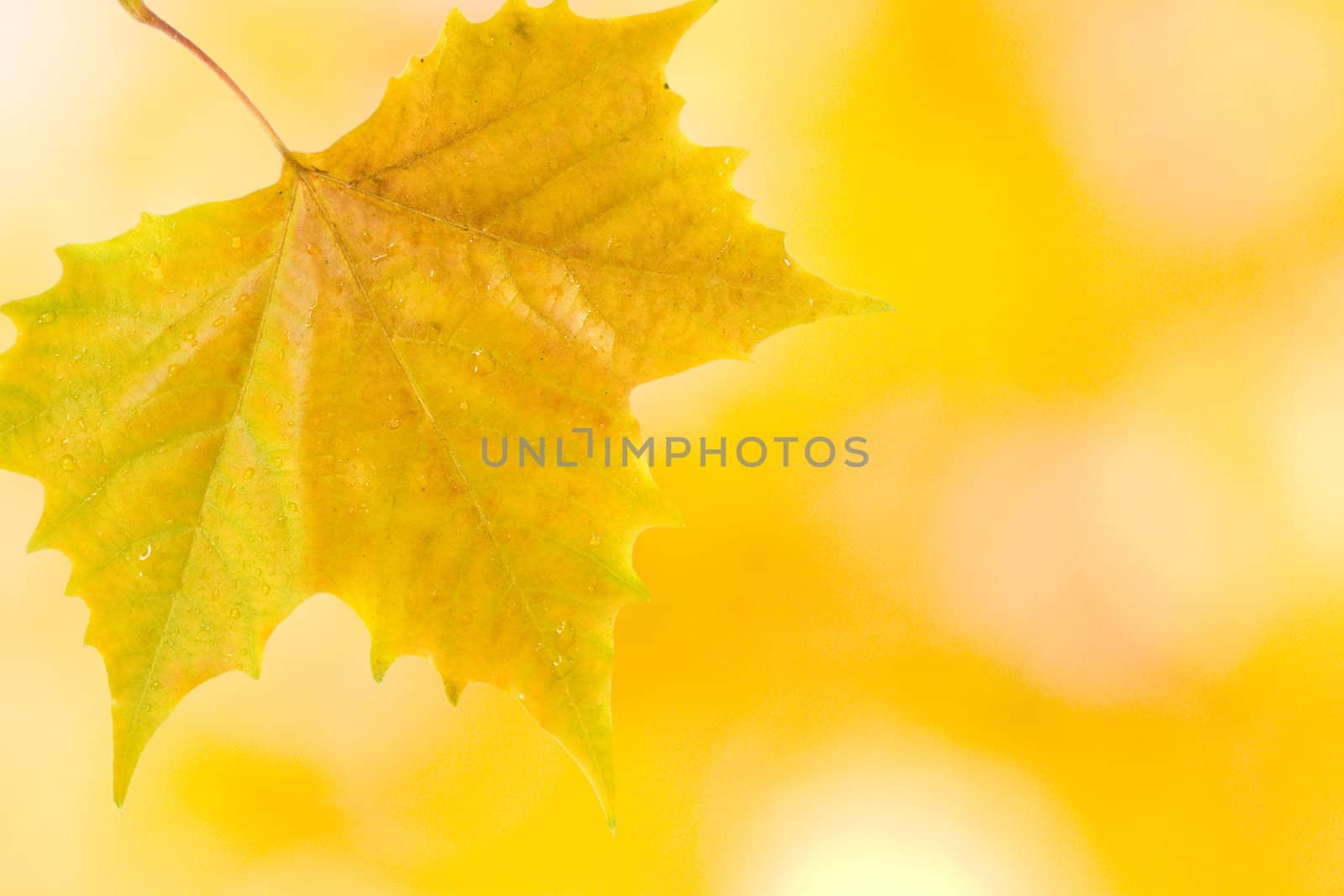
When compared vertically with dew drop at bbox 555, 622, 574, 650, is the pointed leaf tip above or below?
above

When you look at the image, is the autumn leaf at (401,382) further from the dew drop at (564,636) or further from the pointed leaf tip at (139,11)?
the pointed leaf tip at (139,11)

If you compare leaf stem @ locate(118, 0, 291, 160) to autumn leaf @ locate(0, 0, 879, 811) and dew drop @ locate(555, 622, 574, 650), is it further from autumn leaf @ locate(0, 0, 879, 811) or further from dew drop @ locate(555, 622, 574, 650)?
dew drop @ locate(555, 622, 574, 650)

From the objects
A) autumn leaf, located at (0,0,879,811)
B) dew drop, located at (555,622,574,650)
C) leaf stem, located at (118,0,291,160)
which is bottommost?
dew drop, located at (555,622,574,650)

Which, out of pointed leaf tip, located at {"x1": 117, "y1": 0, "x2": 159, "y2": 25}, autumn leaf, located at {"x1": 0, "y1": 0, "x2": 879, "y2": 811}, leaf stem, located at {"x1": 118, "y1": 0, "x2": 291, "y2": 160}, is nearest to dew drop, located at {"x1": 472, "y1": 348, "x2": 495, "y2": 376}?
autumn leaf, located at {"x1": 0, "y1": 0, "x2": 879, "y2": 811}

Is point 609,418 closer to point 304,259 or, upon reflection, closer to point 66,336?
point 304,259

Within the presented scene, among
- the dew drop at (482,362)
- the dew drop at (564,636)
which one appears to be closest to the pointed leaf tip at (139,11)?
the dew drop at (482,362)

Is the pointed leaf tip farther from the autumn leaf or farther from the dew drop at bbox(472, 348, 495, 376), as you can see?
the dew drop at bbox(472, 348, 495, 376)
